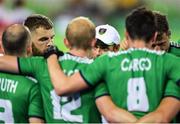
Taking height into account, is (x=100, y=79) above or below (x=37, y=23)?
below

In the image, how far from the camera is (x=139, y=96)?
3.50m

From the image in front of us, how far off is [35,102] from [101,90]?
18.9 inches

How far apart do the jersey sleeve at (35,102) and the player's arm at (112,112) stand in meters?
0.45

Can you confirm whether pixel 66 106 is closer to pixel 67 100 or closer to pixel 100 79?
pixel 67 100

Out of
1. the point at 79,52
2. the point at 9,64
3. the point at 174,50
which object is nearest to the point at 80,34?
the point at 79,52

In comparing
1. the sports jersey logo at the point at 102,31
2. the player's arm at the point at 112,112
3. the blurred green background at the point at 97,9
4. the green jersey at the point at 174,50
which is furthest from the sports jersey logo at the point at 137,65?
the blurred green background at the point at 97,9

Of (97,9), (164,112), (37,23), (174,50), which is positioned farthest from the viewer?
(97,9)

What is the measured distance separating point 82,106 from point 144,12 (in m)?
0.72

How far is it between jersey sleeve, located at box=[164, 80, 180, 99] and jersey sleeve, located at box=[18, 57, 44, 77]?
84cm

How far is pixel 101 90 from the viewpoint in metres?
3.54

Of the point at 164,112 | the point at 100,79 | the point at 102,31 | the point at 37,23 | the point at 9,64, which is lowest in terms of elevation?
the point at 164,112

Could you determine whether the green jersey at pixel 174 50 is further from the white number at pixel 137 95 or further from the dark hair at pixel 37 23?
the white number at pixel 137 95

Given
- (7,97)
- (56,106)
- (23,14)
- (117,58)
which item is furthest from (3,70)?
(23,14)

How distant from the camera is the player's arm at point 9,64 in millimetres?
3703
